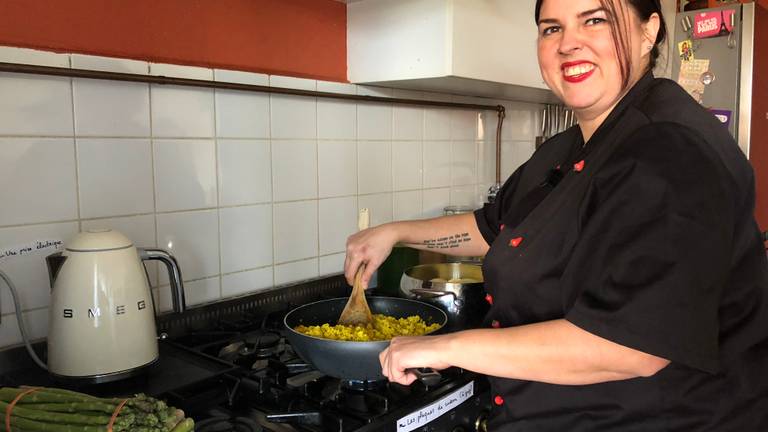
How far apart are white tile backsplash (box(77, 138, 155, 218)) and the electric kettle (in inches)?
8.4

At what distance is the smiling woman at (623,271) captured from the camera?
71 cm

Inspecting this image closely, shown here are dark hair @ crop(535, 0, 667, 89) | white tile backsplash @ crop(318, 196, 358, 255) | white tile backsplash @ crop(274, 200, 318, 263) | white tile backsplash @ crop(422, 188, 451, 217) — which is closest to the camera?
dark hair @ crop(535, 0, 667, 89)

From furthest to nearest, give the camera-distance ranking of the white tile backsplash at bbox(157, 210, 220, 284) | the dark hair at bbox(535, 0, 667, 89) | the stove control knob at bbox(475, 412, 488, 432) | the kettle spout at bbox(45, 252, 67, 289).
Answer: the white tile backsplash at bbox(157, 210, 220, 284), the stove control knob at bbox(475, 412, 488, 432), the kettle spout at bbox(45, 252, 67, 289), the dark hair at bbox(535, 0, 667, 89)

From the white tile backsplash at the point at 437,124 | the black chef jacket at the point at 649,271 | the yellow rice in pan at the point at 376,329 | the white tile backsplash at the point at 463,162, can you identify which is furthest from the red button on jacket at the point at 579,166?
the white tile backsplash at the point at 463,162

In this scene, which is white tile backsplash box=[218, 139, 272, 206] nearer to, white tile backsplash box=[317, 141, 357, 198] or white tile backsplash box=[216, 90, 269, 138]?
white tile backsplash box=[216, 90, 269, 138]

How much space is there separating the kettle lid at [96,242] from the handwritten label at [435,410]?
53cm

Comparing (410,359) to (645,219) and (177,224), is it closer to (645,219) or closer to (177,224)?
(645,219)

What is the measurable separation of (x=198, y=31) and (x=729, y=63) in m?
1.81

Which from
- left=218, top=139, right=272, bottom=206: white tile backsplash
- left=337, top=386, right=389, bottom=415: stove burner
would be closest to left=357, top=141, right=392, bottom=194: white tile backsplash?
left=218, top=139, right=272, bottom=206: white tile backsplash

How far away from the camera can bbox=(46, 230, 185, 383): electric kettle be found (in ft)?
3.24

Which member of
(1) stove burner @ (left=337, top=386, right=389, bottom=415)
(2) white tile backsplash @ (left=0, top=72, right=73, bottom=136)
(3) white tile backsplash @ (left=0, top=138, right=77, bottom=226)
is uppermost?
(2) white tile backsplash @ (left=0, top=72, right=73, bottom=136)

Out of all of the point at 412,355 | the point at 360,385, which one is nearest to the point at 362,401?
the point at 360,385

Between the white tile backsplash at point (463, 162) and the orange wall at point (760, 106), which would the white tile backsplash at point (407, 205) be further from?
the orange wall at point (760, 106)

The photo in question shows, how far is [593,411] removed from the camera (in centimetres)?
90
